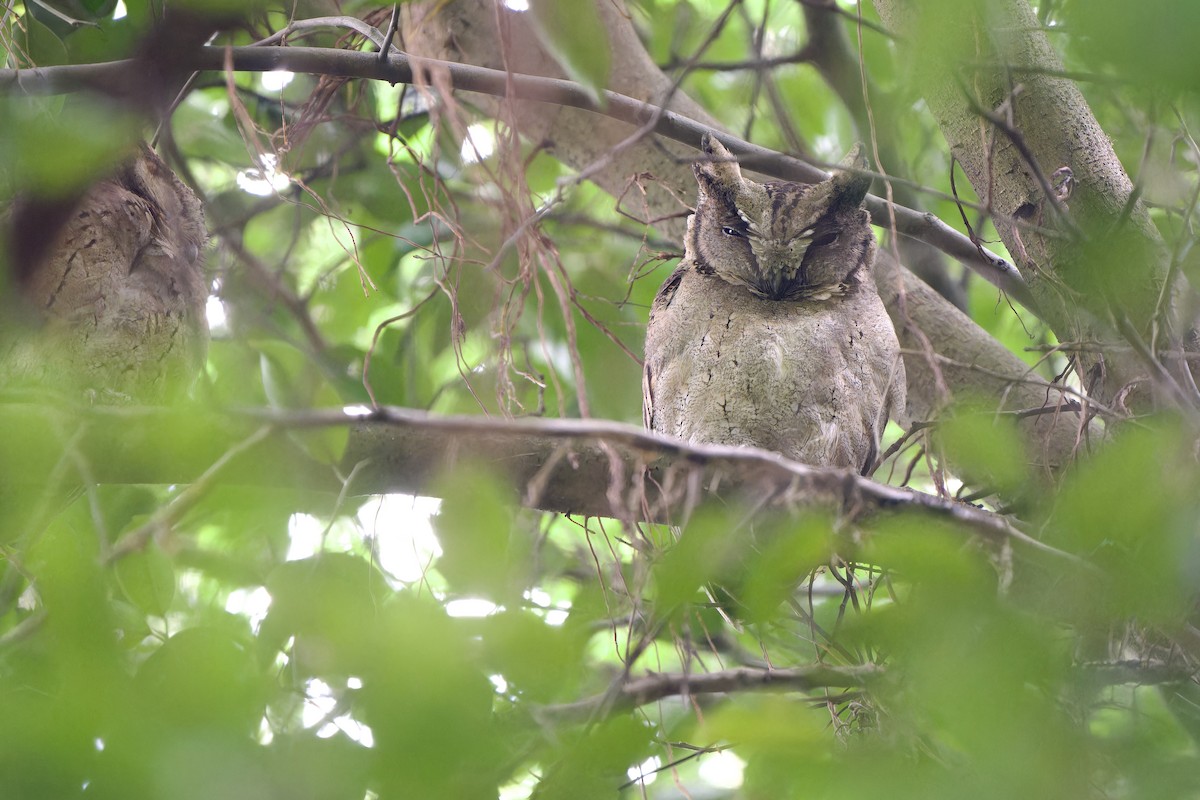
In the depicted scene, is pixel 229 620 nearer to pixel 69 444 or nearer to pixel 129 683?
pixel 129 683

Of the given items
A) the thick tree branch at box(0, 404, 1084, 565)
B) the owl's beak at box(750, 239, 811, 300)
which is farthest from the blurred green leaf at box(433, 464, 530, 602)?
the owl's beak at box(750, 239, 811, 300)

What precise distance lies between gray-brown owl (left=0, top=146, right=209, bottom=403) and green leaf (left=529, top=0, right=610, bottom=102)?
1228 millimetres

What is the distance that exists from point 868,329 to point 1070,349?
24.6 inches

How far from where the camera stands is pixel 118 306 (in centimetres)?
200

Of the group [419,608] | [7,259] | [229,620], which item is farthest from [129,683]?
[7,259]

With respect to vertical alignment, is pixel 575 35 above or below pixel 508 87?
above

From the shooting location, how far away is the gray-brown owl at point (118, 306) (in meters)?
1.91

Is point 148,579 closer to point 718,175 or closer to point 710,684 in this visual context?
point 710,684

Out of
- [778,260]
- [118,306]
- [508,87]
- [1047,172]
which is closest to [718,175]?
[778,260]

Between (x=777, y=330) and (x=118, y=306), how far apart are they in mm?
1411

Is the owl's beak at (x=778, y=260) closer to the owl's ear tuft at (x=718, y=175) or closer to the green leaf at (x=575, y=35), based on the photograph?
the owl's ear tuft at (x=718, y=175)

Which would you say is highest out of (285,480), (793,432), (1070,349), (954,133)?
(954,133)

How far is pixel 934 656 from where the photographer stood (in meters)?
0.73

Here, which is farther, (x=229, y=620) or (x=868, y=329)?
(x=868, y=329)
